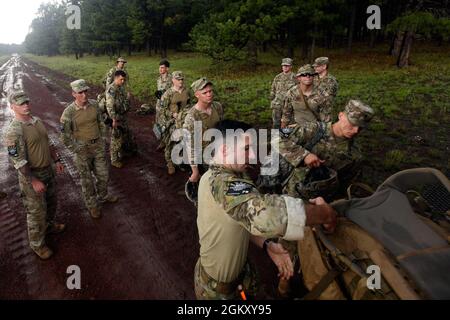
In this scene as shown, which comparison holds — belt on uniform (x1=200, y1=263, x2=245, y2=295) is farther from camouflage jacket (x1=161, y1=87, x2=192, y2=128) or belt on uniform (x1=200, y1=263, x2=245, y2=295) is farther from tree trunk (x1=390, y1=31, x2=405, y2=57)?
tree trunk (x1=390, y1=31, x2=405, y2=57)

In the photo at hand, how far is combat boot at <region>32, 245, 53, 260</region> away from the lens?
14.7 feet

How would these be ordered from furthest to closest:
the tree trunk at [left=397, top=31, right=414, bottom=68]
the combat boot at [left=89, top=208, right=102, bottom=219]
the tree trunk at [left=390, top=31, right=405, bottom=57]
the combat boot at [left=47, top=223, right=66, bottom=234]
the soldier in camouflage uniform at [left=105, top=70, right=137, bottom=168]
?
the tree trunk at [left=390, top=31, right=405, bottom=57] < the tree trunk at [left=397, top=31, right=414, bottom=68] < the soldier in camouflage uniform at [left=105, top=70, right=137, bottom=168] < the combat boot at [left=89, top=208, right=102, bottom=219] < the combat boot at [left=47, top=223, right=66, bottom=234]

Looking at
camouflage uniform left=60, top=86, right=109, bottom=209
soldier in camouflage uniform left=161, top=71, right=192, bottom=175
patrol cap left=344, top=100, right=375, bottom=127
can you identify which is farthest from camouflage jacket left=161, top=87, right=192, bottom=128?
patrol cap left=344, top=100, right=375, bottom=127

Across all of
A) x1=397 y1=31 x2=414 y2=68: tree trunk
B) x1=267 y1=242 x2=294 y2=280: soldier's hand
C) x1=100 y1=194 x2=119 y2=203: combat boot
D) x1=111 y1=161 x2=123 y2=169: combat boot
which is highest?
x1=397 y1=31 x2=414 y2=68: tree trunk

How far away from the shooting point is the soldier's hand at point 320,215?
192cm

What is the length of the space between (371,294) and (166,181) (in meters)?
5.39

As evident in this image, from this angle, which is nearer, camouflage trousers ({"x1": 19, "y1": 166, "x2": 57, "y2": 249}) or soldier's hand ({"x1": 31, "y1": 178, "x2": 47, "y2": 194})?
soldier's hand ({"x1": 31, "y1": 178, "x2": 47, "y2": 194})

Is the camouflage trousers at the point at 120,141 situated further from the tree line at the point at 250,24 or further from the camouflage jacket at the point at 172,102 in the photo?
the tree line at the point at 250,24

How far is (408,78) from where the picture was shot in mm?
16750

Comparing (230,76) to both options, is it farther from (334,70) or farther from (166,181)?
(166,181)

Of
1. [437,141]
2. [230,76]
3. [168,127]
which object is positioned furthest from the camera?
[230,76]
